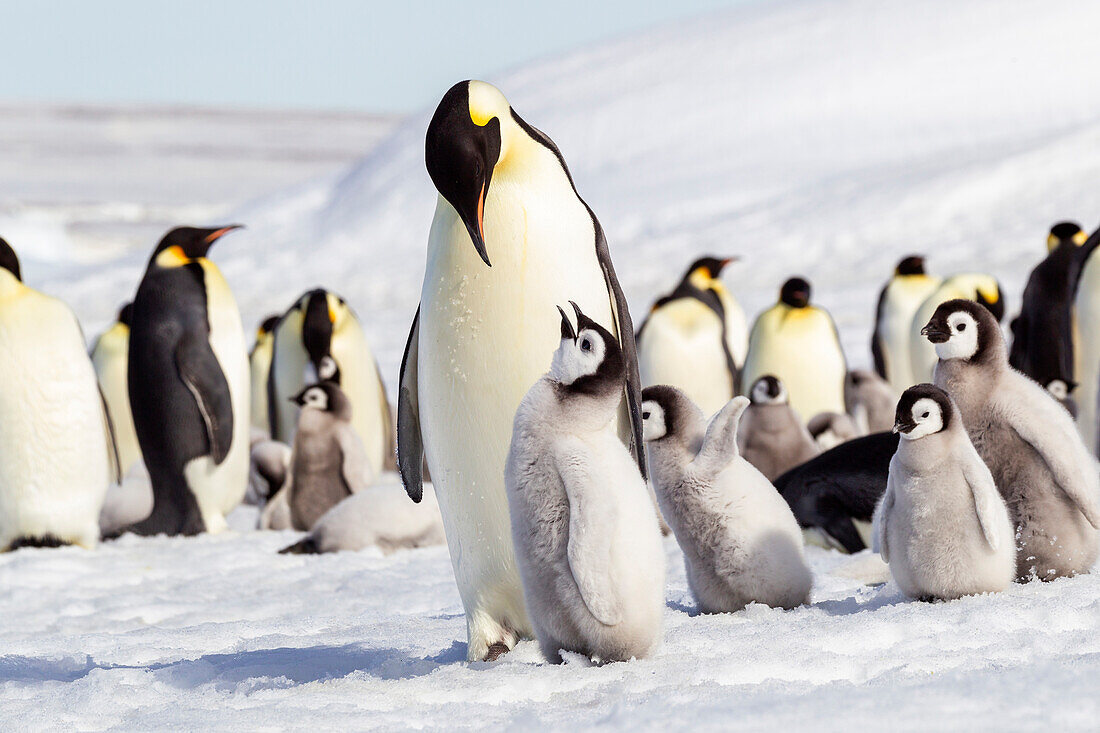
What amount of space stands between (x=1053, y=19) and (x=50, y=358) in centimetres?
3903

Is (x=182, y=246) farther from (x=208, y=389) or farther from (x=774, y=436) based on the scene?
(x=774, y=436)

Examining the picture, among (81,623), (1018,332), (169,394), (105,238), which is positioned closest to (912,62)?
(1018,332)

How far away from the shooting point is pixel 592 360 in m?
2.56

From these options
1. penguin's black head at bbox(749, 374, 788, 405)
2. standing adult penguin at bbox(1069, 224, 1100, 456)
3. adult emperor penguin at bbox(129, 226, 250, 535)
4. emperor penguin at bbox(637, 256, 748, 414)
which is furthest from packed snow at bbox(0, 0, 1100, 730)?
standing adult penguin at bbox(1069, 224, 1100, 456)

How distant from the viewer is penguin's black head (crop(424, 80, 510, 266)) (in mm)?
2979

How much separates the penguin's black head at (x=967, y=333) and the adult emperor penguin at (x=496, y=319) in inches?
35.5

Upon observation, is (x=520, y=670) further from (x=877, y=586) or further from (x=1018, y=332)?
(x=1018, y=332)

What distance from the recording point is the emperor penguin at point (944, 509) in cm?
320

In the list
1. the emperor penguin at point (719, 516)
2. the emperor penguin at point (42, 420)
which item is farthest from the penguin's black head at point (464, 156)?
the emperor penguin at point (42, 420)

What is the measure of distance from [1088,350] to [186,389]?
5.45 metres

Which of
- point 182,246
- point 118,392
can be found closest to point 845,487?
point 182,246

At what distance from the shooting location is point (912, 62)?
3934 cm

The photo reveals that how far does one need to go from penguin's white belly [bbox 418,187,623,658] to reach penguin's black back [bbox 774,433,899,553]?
2276 mm

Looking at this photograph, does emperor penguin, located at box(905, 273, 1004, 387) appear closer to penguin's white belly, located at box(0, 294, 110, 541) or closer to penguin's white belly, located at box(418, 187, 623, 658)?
penguin's white belly, located at box(0, 294, 110, 541)
